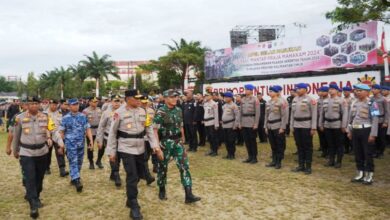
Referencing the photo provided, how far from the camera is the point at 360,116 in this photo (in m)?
7.59

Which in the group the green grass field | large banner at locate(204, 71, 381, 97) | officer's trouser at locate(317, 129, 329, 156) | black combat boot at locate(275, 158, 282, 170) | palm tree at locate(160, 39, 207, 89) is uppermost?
palm tree at locate(160, 39, 207, 89)

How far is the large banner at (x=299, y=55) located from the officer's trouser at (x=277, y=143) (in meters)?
7.67

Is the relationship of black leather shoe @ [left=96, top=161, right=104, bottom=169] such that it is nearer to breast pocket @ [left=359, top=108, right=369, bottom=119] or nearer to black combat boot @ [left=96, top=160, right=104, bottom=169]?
black combat boot @ [left=96, top=160, right=104, bottom=169]

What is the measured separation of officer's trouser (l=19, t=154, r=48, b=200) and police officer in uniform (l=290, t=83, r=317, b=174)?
17.7 ft

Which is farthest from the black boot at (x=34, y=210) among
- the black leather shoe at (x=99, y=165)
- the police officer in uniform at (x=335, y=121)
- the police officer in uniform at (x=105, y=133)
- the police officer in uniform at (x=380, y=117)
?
the police officer in uniform at (x=380, y=117)

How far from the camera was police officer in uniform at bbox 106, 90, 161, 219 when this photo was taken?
→ 5.70 metres

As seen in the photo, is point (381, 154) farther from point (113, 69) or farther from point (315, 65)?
point (113, 69)

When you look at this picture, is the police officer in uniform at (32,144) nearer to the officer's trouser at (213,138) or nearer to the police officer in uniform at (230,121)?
the police officer in uniform at (230,121)

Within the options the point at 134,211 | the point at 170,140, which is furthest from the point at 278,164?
the point at 134,211

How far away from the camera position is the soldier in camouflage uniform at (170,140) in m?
6.43

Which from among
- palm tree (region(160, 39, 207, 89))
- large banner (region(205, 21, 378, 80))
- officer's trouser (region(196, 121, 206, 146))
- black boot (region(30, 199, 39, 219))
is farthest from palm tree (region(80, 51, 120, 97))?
black boot (region(30, 199, 39, 219))

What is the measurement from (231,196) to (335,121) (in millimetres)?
3751

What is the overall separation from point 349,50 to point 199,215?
1231 cm

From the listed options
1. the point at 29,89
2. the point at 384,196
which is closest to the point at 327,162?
the point at 384,196
